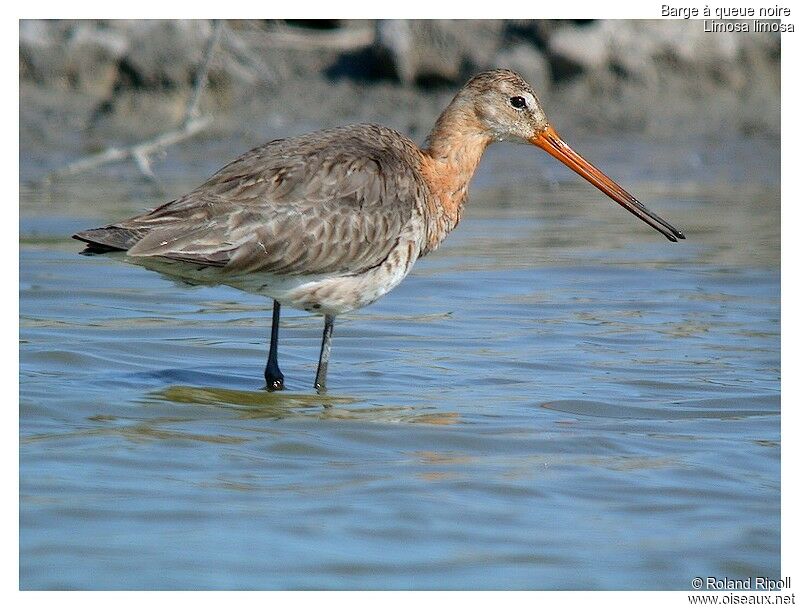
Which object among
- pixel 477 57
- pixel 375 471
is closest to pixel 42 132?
pixel 477 57

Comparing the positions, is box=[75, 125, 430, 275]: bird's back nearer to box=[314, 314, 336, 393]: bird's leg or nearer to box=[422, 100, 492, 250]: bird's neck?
box=[422, 100, 492, 250]: bird's neck

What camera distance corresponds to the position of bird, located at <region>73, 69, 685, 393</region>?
21.1 ft

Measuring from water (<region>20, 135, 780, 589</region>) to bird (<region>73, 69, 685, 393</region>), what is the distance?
24.0 inches

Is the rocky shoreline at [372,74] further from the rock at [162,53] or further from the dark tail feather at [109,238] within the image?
the dark tail feather at [109,238]

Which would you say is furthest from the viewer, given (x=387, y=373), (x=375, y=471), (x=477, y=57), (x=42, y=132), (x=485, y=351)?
(x=477, y=57)

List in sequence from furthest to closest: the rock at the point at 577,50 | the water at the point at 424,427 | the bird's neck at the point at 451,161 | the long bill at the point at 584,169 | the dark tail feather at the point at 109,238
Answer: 1. the rock at the point at 577,50
2. the long bill at the point at 584,169
3. the bird's neck at the point at 451,161
4. the dark tail feather at the point at 109,238
5. the water at the point at 424,427

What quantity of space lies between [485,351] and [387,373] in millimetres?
803

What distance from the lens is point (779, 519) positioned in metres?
5.38

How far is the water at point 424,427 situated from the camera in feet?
16.2

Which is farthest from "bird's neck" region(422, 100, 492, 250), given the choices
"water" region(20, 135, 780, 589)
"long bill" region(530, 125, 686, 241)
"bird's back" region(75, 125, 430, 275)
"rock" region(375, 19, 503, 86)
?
"rock" region(375, 19, 503, 86)

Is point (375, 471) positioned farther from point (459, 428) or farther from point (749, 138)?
point (749, 138)

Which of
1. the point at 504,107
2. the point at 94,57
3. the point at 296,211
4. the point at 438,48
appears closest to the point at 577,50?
the point at 438,48

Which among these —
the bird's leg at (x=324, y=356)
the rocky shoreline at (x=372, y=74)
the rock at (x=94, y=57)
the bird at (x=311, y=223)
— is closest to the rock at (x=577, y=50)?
the rocky shoreline at (x=372, y=74)

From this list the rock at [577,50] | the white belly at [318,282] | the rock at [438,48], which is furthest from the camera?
the rock at [577,50]
